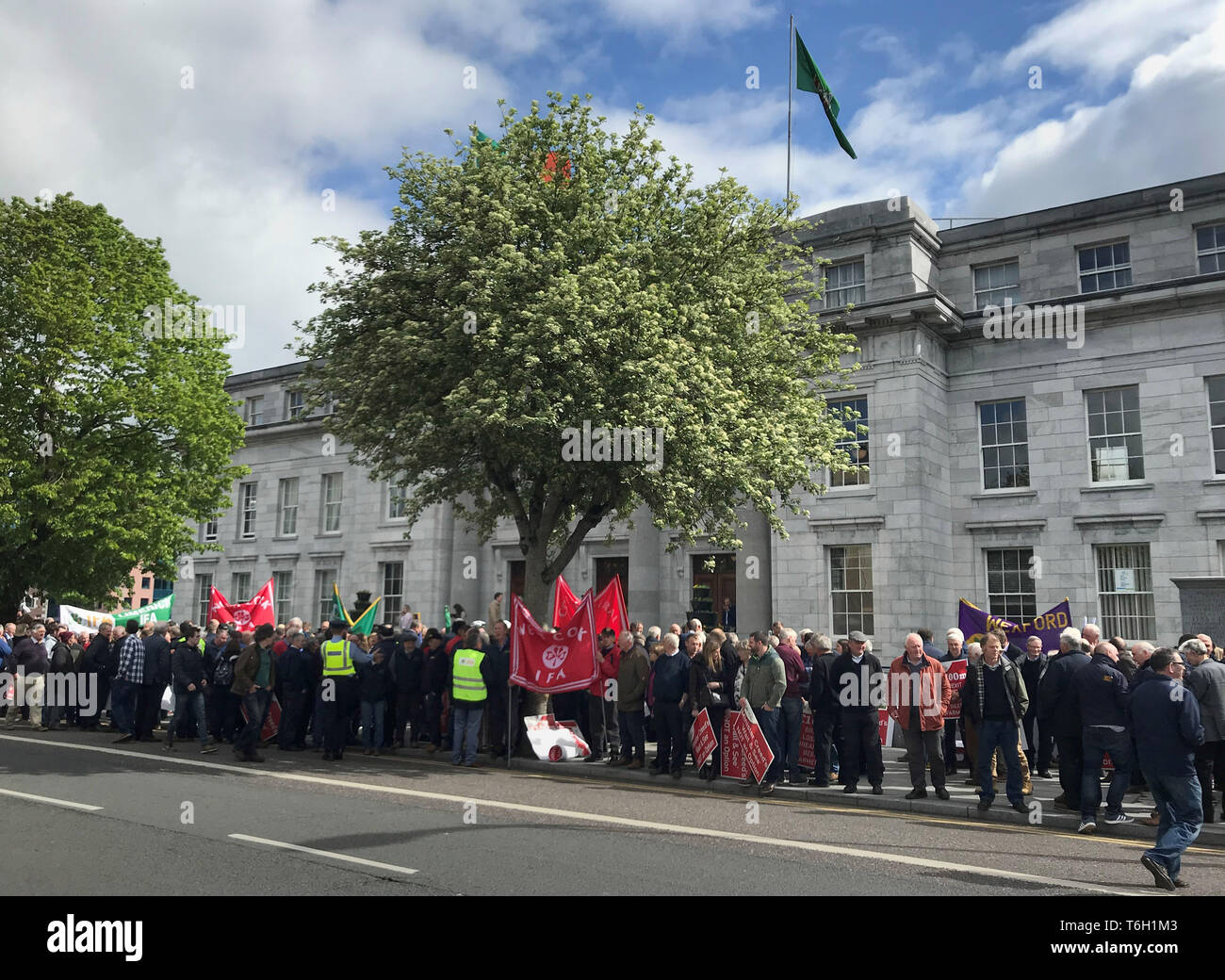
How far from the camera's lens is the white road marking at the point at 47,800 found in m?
9.84

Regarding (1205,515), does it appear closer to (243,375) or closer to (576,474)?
(576,474)

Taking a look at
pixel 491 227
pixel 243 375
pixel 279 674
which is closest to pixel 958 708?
pixel 491 227

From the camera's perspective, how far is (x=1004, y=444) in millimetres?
25594

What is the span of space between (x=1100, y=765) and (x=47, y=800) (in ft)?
36.2

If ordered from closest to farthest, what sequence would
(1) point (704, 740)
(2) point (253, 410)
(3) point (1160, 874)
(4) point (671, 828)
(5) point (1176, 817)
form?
(3) point (1160, 874) < (5) point (1176, 817) < (4) point (671, 828) < (1) point (704, 740) < (2) point (253, 410)

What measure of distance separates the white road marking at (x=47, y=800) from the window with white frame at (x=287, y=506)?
29.2 meters

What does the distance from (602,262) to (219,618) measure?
1374 cm

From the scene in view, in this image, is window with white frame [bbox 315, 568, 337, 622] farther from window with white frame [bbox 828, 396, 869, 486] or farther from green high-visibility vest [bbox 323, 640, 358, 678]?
green high-visibility vest [bbox 323, 640, 358, 678]

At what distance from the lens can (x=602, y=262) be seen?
14.6 m

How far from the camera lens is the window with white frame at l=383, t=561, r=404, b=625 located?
35625 mm

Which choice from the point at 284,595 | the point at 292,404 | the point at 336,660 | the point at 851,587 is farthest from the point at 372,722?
the point at 292,404

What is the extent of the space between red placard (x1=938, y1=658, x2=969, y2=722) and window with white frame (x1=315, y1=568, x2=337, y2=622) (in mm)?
29504

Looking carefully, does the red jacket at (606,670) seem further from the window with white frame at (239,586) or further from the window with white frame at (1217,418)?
the window with white frame at (239,586)

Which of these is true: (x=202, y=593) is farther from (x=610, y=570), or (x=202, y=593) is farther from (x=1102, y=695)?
(x=1102, y=695)
